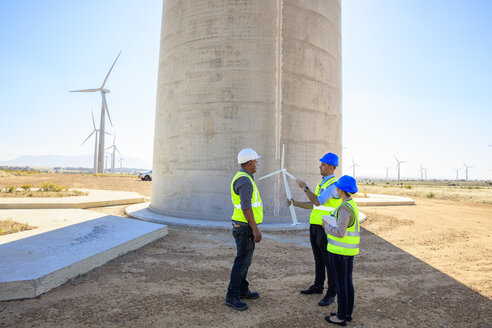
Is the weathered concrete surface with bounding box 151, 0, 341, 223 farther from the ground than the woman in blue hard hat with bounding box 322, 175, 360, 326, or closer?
farther from the ground

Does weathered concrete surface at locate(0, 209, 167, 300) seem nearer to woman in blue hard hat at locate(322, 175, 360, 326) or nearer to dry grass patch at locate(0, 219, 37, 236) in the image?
dry grass patch at locate(0, 219, 37, 236)

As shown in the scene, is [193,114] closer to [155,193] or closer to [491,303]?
[155,193]

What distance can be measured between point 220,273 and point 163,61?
8036mm

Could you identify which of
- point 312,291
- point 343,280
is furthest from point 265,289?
point 343,280

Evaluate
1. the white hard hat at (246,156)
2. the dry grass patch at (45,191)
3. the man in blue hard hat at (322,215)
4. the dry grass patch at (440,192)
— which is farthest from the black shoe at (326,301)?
the dry grass patch at (440,192)

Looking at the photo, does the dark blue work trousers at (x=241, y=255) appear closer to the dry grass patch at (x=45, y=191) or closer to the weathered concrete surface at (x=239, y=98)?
the weathered concrete surface at (x=239, y=98)

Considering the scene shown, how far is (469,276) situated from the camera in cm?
534

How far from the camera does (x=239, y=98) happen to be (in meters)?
9.30

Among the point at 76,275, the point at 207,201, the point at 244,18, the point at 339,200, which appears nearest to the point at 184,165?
the point at 207,201

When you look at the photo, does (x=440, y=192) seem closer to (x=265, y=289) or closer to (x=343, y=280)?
(x=265, y=289)

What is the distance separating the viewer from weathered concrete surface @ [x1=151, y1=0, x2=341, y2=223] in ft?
30.6

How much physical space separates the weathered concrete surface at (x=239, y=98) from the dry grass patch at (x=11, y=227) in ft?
12.3

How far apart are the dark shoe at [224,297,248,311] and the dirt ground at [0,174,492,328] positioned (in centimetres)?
7

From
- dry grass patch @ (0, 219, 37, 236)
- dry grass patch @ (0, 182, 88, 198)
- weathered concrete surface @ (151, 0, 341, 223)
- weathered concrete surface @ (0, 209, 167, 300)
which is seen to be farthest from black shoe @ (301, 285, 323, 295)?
dry grass patch @ (0, 182, 88, 198)
